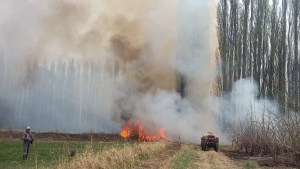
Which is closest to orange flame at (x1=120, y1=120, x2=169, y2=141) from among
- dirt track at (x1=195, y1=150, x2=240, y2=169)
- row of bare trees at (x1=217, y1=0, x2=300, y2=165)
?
row of bare trees at (x1=217, y1=0, x2=300, y2=165)

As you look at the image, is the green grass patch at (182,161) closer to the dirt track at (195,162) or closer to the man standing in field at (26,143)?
the dirt track at (195,162)

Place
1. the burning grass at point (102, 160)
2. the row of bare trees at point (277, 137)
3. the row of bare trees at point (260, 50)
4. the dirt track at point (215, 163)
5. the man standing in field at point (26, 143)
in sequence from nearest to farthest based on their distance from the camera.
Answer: the burning grass at point (102, 160) < the dirt track at point (215, 163) < the row of bare trees at point (277, 137) < the man standing in field at point (26, 143) < the row of bare trees at point (260, 50)

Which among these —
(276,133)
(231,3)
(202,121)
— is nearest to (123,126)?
(202,121)

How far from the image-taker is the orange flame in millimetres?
65562

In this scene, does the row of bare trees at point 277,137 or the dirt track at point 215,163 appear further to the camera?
the row of bare trees at point 277,137

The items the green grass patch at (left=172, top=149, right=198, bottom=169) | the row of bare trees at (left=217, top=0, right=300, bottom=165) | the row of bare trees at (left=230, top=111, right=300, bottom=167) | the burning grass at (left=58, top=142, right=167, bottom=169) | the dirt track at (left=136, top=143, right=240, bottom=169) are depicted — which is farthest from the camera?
the row of bare trees at (left=217, top=0, right=300, bottom=165)

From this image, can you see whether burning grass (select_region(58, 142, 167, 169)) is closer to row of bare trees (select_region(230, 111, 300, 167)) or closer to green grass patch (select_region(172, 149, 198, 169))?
green grass patch (select_region(172, 149, 198, 169))

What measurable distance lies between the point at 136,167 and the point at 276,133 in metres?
13.1

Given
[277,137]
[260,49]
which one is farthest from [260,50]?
[277,137]

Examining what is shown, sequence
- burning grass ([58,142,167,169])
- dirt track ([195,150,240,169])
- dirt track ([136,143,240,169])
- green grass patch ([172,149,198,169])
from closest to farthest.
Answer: burning grass ([58,142,167,169]) < green grass patch ([172,149,198,169]) < dirt track ([136,143,240,169]) < dirt track ([195,150,240,169])

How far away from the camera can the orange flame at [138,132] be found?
6556 centimetres

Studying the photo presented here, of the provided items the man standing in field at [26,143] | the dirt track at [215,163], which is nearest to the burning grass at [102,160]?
the dirt track at [215,163]

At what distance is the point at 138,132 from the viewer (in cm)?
6669

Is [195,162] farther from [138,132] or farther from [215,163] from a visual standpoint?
[138,132]
